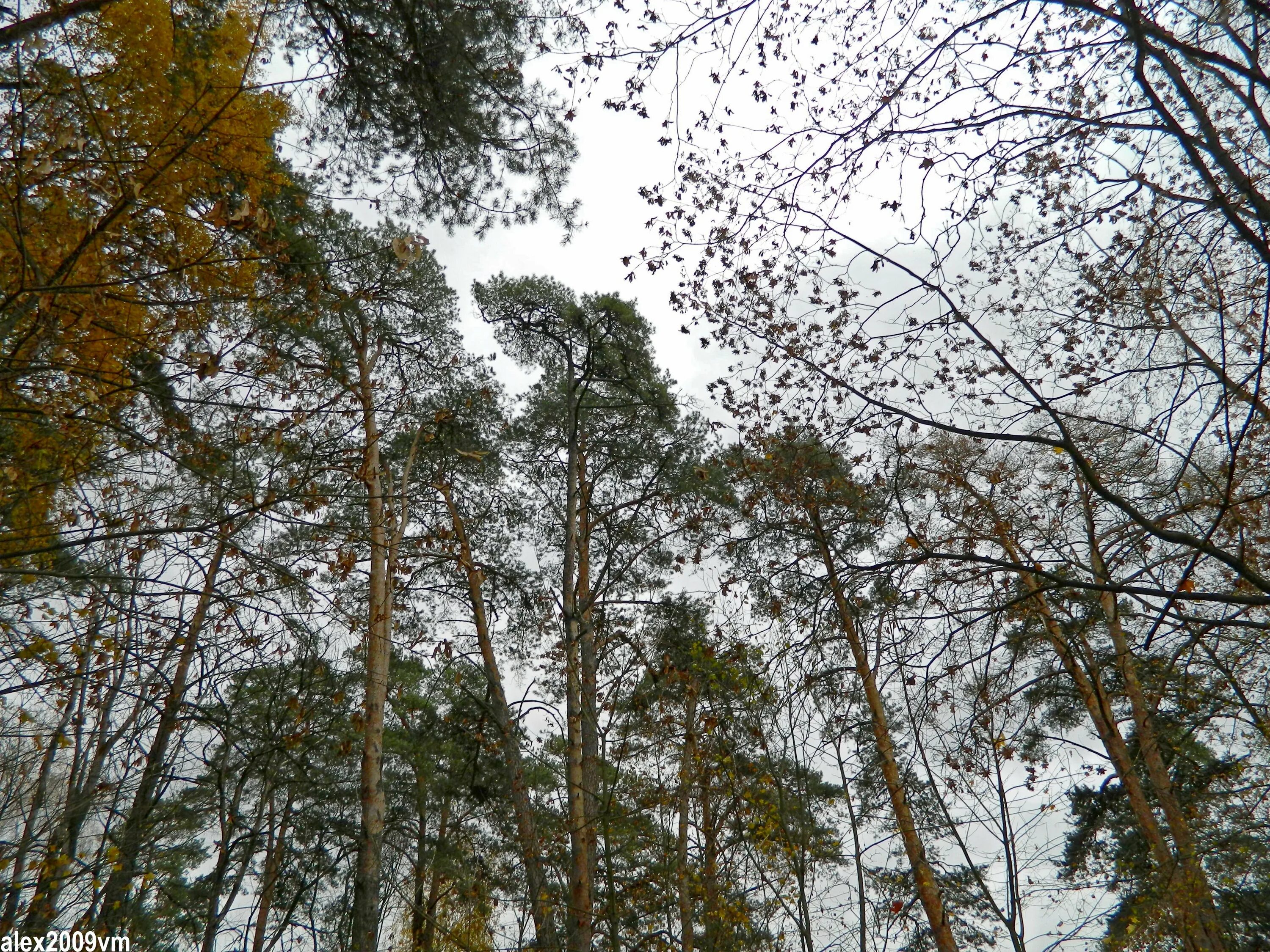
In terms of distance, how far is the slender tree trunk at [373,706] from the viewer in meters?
5.93

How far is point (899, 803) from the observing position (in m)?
7.46

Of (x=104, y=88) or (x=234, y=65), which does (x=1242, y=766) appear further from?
(x=104, y=88)

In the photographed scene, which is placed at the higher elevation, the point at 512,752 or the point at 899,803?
the point at 512,752

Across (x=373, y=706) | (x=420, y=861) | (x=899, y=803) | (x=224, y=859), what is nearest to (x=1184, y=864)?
(x=899, y=803)

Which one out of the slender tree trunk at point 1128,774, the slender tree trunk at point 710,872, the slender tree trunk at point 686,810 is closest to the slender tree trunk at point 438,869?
the slender tree trunk at point 686,810

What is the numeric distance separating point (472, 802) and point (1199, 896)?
9.13m

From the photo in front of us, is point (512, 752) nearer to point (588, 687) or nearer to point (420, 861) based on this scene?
point (588, 687)

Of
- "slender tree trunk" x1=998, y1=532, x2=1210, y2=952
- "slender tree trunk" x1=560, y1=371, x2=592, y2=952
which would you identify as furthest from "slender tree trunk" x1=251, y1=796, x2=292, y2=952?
"slender tree trunk" x1=998, y1=532, x2=1210, y2=952

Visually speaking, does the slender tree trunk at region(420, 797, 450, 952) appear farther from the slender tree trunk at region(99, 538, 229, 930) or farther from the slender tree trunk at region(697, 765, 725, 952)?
the slender tree trunk at region(99, 538, 229, 930)

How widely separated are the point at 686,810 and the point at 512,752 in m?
4.53

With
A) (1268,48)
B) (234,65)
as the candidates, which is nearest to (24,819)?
(234,65)

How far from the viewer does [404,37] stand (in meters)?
4.74

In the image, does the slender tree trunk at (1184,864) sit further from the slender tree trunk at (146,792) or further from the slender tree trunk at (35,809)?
the slender tree trunk at (35,809)

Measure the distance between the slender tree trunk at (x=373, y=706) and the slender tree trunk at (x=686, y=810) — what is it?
267cm
